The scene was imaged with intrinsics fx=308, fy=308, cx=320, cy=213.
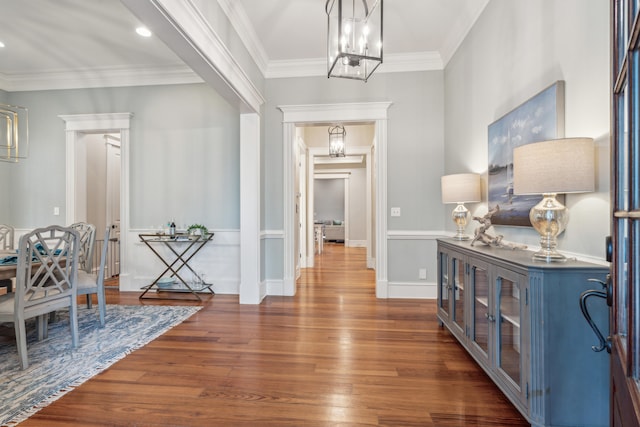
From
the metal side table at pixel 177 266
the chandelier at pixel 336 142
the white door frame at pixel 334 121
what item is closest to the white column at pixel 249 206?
the white door frame at pixel 334 121

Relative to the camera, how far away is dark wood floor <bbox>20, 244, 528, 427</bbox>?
5.32 ft

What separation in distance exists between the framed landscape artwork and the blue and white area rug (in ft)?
9.79

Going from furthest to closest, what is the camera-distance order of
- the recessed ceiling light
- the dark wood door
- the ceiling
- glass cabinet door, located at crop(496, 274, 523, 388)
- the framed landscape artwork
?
the recessed ceiling light < the ceiling < the framed landscape artwork < glass cabinet door, located at crop(496, 274, 523, 388) < the dark wood door

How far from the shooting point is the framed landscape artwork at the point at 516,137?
1.76 m

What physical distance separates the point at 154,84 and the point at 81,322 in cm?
302

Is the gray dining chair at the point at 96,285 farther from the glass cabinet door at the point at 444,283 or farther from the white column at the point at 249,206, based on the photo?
the glass cabinet door at the point at 444,283

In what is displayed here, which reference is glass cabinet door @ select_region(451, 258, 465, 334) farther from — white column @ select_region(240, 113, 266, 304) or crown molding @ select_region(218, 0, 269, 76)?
crown molding @ select_region(218, 0, 269, 76)

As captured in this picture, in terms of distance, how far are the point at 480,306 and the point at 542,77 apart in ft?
4.87

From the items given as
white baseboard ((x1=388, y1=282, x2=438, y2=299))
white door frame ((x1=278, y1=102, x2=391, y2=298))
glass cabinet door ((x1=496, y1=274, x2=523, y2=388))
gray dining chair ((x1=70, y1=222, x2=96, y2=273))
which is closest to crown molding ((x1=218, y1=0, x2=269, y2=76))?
white door frame ((x1=278, y1=102, x2=391, y2=298))

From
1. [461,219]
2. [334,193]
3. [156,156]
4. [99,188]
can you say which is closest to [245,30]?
[156,156]

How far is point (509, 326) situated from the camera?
Answer: 165 centimetres

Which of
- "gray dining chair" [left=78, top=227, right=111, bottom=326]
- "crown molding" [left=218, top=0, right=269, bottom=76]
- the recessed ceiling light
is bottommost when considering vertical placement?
"gray dining chair" [left=78, top=227, right=111, bottom=326]

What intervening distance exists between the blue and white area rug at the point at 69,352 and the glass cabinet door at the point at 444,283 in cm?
248

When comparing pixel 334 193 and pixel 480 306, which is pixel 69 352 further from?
pixel 334 193
